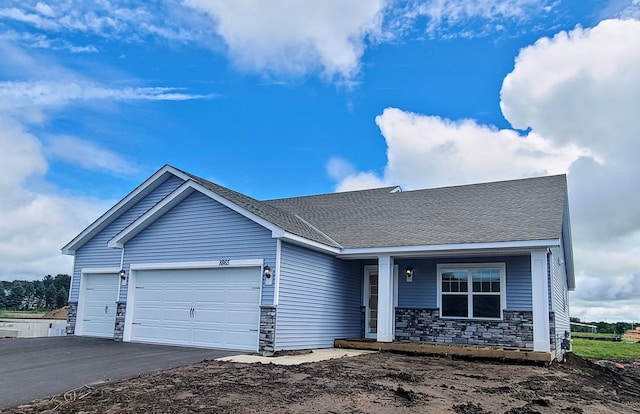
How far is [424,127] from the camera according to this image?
1773 centimetres

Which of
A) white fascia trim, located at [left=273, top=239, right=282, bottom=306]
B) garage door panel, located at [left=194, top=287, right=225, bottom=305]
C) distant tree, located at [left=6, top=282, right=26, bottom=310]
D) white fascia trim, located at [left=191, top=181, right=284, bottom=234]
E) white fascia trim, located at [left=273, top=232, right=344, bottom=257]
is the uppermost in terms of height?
white fascia trim, located at [left=191, top=181, right=284, bottom=234]

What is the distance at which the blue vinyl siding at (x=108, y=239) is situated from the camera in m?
15.2

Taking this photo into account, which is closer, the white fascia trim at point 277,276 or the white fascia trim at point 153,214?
the white fascia trim at point 277,276

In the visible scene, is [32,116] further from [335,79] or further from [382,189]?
[382,189]

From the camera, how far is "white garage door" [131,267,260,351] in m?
11.6

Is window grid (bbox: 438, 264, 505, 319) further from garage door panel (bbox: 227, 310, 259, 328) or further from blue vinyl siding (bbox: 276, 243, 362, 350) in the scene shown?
garage door panel (bbox: 227, 310, 259, 328)

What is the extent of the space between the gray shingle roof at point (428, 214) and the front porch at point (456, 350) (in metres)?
2.48

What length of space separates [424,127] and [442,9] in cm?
565

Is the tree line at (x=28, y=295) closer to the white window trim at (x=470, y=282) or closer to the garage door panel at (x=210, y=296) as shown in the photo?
the garage door panel at (x=210, y=296)

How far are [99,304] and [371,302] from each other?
27.4 feet

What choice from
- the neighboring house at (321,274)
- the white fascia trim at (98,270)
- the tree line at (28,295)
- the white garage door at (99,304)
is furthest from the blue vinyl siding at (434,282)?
the tree line at (28,295)

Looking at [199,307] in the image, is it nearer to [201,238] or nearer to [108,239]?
[201,238]

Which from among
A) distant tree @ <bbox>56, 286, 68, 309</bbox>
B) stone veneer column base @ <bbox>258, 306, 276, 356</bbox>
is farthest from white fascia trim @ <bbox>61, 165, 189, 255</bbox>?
distant tree @ <bbox>56, 286, 68, 309</bbox>

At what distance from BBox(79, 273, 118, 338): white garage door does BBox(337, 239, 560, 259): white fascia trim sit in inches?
281
